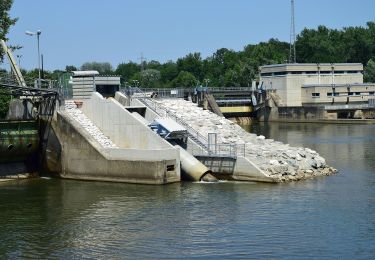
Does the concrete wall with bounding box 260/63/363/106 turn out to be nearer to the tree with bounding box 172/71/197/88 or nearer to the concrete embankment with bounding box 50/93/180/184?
the tree with bounding box 172/71/197/88

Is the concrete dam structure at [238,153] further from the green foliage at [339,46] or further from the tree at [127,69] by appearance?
the tree at [127,69]

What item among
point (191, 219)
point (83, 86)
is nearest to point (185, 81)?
point (83, 86)

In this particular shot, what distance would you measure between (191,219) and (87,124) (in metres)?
15.6

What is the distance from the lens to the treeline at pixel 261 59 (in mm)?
137750

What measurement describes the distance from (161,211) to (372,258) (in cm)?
1080

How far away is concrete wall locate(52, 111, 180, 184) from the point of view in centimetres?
3784

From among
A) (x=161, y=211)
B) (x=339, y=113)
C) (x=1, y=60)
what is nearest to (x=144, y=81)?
(x=339, y=113)

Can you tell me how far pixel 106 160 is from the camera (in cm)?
3975

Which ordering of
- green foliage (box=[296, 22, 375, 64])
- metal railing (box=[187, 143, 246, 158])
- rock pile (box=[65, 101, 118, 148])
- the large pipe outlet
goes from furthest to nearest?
green foliage (box=[296, 22, 375, 64]) < rock pile (box=[65, 101, 118, 148]) < metal railing (box=[187, 143, 246, 158]) < the large pipe outlet

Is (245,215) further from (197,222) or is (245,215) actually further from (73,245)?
(73,245)

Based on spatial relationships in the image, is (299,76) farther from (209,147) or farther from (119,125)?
(119,125)

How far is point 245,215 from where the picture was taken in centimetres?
2950

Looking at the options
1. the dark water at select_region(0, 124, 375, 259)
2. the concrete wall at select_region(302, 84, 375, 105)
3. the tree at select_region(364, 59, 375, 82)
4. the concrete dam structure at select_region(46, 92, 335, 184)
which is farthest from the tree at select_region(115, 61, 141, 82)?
the dark water at select_region(0, 124, 375, 259)

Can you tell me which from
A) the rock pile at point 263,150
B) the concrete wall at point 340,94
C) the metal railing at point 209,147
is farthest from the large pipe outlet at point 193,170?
the concrete wall at point 340,94
